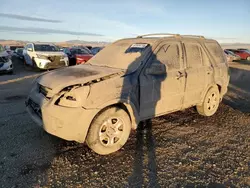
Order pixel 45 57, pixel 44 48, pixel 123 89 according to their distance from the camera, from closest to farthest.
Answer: pixel 123 89
pixel 45 57
pixel 44 48

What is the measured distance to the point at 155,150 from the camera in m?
3.90

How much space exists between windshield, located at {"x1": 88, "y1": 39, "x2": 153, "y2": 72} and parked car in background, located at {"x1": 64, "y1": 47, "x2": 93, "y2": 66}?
37.2 ft

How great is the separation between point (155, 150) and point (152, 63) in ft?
5.09

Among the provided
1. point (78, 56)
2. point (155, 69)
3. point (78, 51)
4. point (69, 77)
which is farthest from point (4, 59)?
point (155, 69)

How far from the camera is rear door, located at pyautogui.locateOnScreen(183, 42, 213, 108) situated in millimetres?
4875

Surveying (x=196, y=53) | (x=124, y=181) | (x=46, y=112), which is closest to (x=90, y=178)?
(x=124, y=181)

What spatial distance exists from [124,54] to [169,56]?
2.94 ft

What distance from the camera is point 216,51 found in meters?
5.70

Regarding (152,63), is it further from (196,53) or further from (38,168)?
(38,168)

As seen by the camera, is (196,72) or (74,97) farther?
(196,72)

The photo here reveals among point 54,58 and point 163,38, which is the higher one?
point 163,38

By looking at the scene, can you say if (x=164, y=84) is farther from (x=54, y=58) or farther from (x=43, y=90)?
(x=54, y=58)

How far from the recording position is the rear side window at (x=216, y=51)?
5.51 meters

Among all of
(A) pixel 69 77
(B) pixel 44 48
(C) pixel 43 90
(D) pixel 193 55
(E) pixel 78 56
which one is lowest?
(E) pixel 78 56
